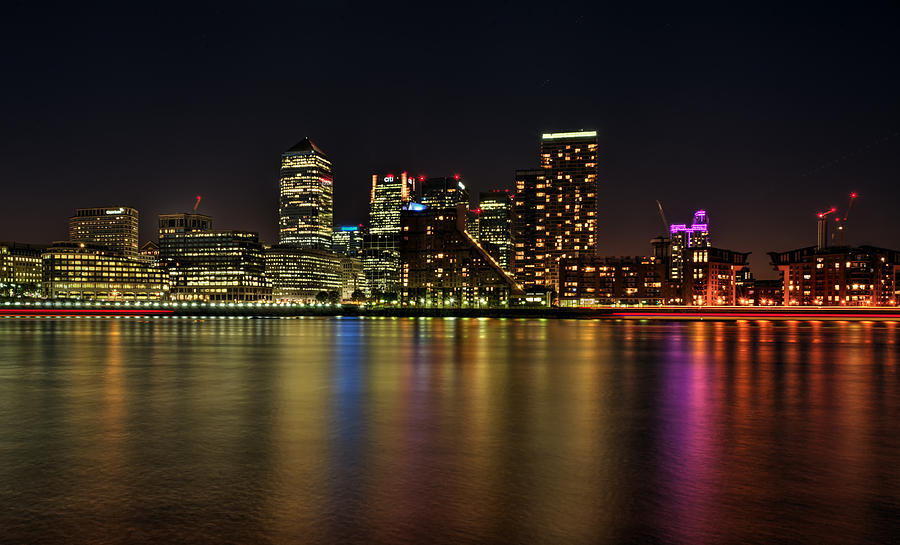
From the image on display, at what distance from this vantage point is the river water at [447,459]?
25.9ft

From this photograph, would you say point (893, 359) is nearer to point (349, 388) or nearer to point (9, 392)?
point (349, 388)

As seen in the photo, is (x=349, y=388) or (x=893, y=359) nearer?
(x=349, y=388)

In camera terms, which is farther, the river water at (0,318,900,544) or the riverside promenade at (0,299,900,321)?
the riverside promenade at (0,299,900,321)

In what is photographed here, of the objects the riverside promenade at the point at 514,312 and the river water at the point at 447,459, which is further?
the riverside promenade at the point at 514,312

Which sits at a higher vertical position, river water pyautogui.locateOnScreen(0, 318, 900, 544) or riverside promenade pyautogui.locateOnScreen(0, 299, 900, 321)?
river water pyautogui.locateOnScreen(0, 318, 900, 544)

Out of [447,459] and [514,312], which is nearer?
[447,459]

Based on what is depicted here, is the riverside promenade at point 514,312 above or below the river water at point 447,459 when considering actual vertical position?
below

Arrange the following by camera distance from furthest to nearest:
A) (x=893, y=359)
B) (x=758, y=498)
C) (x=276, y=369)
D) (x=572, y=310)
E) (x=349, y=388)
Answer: (x=572, y=310)
(x=893, y=359)
(x=276, y=369)
(x=349, y=388)
(x=758, y=498)

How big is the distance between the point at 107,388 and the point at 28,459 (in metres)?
11.4

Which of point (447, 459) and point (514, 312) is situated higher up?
point (447, 459)

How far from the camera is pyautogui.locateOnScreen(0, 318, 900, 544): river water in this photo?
25.9 feet

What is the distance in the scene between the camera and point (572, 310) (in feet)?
494

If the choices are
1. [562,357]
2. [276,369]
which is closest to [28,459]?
[276,369]

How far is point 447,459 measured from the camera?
11.6 metres
